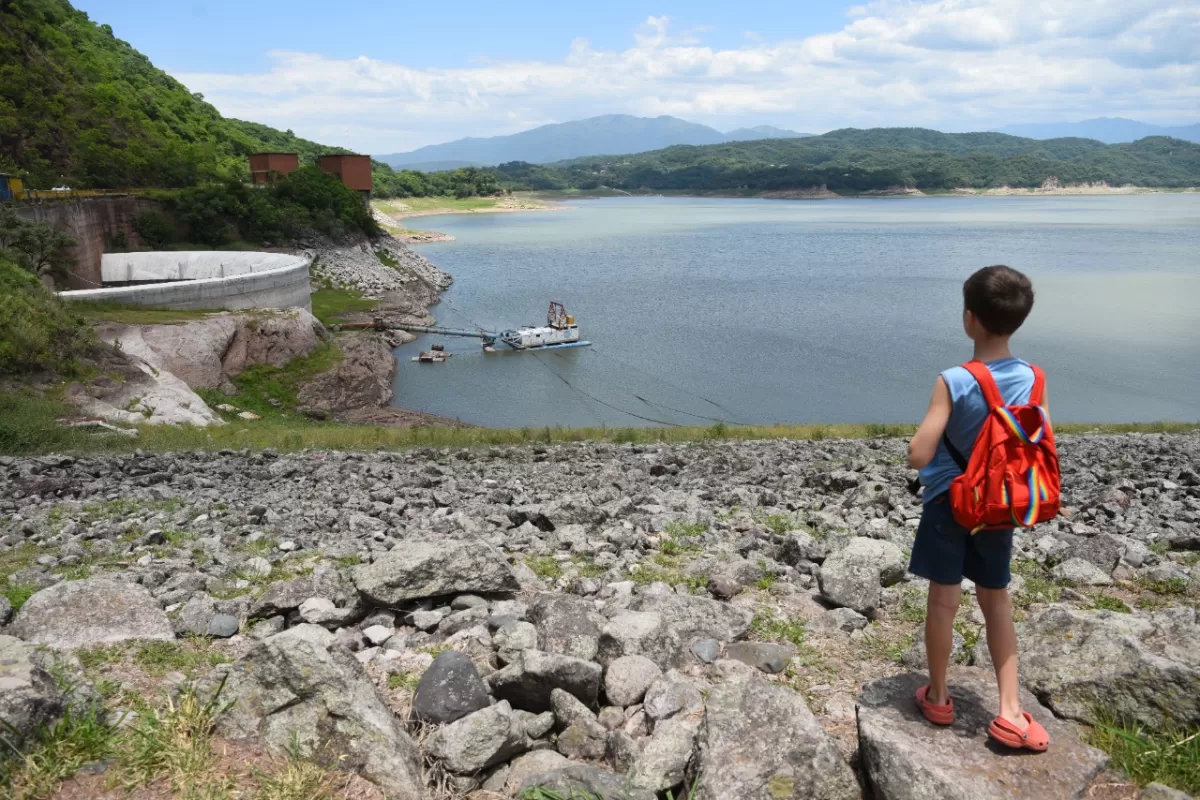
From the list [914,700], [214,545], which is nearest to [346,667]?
[914,700]

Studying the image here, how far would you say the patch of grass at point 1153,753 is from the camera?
12.5ft

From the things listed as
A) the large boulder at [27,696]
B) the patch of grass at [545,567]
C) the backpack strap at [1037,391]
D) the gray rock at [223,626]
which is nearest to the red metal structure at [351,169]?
the patch of grass at [545,567]

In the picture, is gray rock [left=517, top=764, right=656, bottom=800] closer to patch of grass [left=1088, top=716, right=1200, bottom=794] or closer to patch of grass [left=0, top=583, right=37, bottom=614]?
patch of grass [left=1088, top=716, right=1200, bottom=794]

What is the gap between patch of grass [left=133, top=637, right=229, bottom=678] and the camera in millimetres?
5211

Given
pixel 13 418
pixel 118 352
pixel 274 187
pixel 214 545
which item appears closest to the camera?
pixel 214 545

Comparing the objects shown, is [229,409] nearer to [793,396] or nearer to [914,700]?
[793,396]

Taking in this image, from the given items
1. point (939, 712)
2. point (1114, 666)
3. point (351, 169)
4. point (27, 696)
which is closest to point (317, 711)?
point (27, 696)

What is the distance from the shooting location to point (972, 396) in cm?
384

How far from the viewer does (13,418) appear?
733 inches

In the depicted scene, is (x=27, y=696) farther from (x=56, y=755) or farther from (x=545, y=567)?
(x=545, y=567)

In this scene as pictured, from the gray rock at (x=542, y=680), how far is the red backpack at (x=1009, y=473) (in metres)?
2.17

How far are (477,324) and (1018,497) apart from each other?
2175 inches

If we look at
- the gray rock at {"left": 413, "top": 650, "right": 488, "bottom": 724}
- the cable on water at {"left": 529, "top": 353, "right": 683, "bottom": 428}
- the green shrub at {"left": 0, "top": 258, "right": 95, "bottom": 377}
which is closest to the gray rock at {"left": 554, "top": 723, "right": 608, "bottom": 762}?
the gray rock at {"left": 413, "top": 650, "right": 488, "bottom": 724}

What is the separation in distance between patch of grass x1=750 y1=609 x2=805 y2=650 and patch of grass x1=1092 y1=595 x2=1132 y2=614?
2.41m
